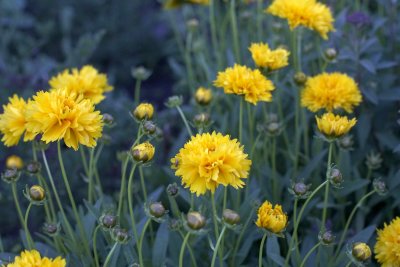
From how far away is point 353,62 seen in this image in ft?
6.66

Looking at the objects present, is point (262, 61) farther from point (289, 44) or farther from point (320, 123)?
point (289, 44)

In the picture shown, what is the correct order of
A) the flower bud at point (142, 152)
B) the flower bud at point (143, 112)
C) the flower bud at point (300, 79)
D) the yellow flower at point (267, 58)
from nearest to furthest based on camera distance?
the flower bud at point (142, 152) → the flower bud at point (143, 112) → the yellow flower at point (267, 58) → the flower bud at point (300, 79)

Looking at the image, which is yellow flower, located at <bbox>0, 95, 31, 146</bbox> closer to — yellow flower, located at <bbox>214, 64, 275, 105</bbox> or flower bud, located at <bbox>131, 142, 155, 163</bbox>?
flower bud, located at <bbox>131, 142, 155, 163</bbox>

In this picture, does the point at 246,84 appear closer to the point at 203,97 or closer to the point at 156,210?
the point at 203,97

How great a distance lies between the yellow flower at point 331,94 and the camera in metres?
1.63

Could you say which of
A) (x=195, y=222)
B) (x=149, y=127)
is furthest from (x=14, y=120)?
(x=195, y=222)

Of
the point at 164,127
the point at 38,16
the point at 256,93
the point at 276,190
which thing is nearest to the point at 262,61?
the point at 256,93

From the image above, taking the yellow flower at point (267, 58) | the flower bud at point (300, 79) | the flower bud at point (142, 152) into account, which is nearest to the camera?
the flower bud at point (142, 152)

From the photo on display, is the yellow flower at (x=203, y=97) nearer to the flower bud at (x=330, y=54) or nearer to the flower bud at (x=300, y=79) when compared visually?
the flower bud at (x=300, y=79)

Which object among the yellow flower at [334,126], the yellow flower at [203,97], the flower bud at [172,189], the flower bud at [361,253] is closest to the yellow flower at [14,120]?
the flower bud at [172,189]

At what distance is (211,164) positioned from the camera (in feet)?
3.95

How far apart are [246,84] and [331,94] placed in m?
0.29

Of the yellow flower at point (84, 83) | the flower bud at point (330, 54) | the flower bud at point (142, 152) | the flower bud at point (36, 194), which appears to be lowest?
the flower bud at point (330, 54)

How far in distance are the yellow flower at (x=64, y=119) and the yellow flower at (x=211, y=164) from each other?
214 millimetres
